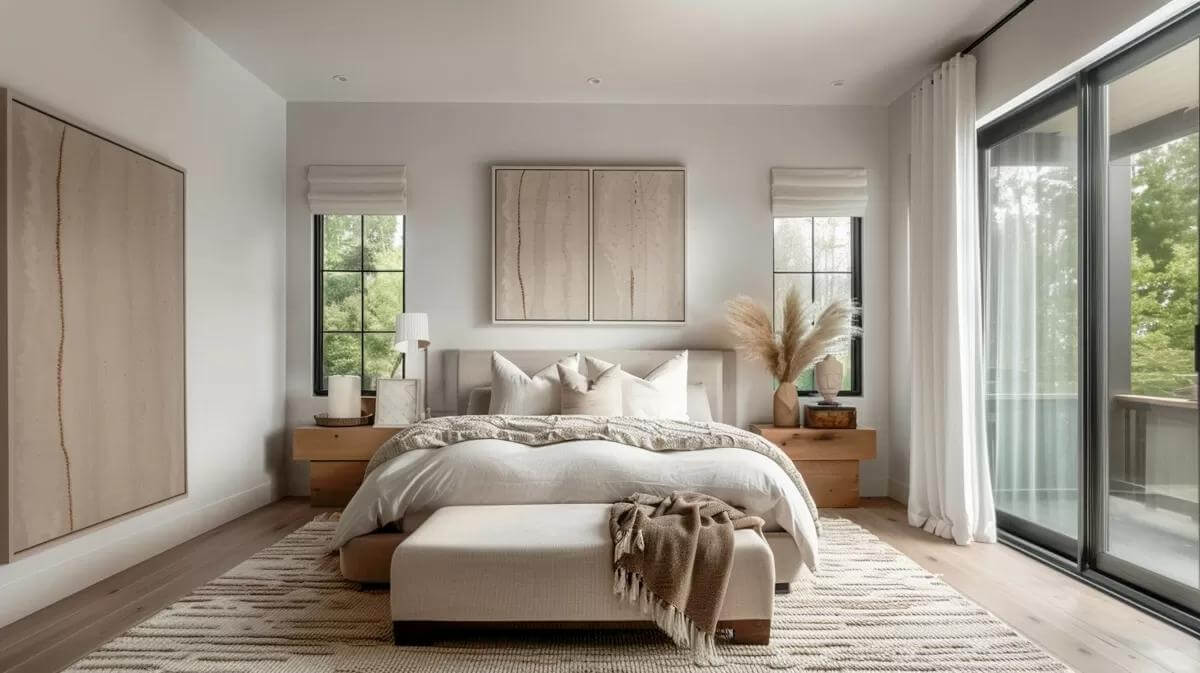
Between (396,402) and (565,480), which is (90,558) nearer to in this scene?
(396,402)

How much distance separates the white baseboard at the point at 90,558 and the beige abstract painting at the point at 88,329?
0.41ft

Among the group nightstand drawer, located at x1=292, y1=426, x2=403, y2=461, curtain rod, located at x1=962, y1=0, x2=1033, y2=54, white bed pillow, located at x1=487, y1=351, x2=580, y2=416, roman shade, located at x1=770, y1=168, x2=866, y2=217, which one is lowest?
nightstand drawer, located at x1=292, y1=426, x2=403, y2=461

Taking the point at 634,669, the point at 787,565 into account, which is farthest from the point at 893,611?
the point at 634,669

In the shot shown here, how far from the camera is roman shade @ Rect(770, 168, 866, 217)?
5.15 meters

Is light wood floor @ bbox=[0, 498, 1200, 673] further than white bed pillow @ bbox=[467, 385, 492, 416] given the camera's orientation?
No

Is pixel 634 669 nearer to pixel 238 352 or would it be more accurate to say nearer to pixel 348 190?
pixel 238 352

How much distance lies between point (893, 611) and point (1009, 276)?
2.08 meters

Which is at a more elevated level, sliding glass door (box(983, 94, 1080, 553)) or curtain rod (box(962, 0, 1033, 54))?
curtain rod (box(962, 0, 1033, 54))

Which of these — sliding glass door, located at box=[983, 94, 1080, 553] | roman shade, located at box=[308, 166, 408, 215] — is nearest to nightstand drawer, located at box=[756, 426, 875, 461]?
sliding glass door, located at box=[983, 94, 1080, 553]

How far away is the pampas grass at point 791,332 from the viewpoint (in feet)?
15.7

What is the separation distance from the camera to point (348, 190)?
5133 mm

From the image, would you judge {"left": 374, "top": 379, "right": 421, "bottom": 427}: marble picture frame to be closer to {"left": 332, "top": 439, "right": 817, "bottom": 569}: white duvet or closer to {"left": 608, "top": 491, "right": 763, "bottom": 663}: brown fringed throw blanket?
{"left": 332, "top": 439, "right": 817, "bottom": 569}: white duvet

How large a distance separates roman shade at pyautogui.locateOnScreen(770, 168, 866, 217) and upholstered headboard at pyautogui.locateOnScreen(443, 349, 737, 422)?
3.90 ft

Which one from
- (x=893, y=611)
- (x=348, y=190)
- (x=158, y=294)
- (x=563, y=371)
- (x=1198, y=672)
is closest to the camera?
(x=1198, y=672)
